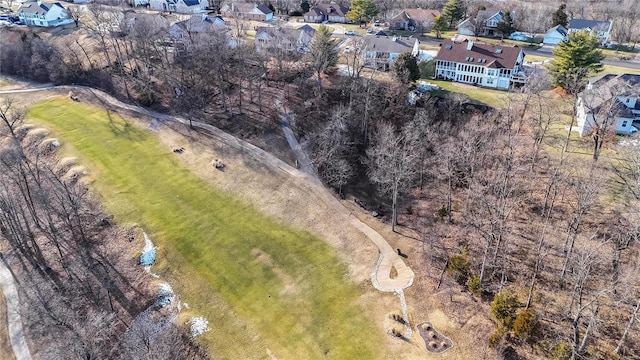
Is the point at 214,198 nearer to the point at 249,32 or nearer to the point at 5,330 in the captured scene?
the point at 5,330

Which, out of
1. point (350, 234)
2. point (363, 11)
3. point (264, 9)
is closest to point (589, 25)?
point (363, 11)

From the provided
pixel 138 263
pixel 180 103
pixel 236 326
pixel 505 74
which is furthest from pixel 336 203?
pixel 505 74

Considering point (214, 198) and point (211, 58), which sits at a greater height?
point (211, 58)

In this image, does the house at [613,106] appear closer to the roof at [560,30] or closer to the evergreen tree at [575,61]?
the evergreen tree at [575,61]

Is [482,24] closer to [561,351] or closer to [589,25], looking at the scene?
[589,25]

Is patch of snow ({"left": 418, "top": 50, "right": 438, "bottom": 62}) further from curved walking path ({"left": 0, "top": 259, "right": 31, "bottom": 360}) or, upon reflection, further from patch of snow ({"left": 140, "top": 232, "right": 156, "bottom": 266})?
curved walking path ({"left": 0, "top": 259, "right": 31, "bottom": 360})

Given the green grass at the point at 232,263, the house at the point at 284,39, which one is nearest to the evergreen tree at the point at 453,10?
the house at the point at 284,39
